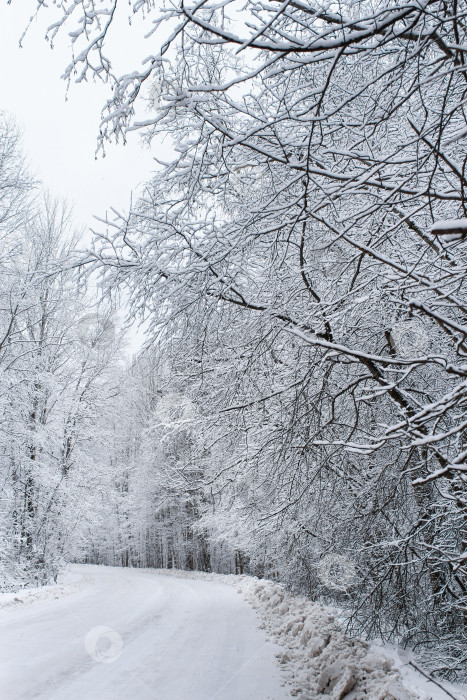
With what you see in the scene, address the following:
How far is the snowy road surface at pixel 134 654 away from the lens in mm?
4383

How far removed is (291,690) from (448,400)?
444 centimetres

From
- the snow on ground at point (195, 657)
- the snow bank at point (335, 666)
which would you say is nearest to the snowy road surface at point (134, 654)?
the snow on ground at point (195, 657)

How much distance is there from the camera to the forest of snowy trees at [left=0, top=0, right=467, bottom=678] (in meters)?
2.04

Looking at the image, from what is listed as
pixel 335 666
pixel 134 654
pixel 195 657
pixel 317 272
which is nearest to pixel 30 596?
pixel 134 654

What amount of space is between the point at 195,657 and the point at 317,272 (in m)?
5.20

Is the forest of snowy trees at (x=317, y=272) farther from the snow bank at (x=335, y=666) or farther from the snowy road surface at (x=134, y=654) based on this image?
the snowy road surface at (x=134, y=654)

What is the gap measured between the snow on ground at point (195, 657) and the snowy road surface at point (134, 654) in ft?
0.04

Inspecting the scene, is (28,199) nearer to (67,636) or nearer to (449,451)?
(67,636)

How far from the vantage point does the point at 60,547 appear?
51.5ft

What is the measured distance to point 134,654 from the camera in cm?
563

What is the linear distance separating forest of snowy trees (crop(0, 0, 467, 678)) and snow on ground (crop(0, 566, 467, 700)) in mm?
497

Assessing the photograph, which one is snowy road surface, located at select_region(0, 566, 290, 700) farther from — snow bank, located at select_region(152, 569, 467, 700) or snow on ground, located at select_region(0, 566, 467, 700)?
snow bank, located at select_region(152, 569, 467, 700)

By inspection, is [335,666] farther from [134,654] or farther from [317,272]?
[317,272]

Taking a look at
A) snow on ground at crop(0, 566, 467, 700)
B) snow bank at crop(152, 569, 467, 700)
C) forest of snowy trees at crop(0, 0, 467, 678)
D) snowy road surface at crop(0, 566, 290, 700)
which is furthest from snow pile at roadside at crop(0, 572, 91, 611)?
snow bank at crop(152, 569, 467, 700)
